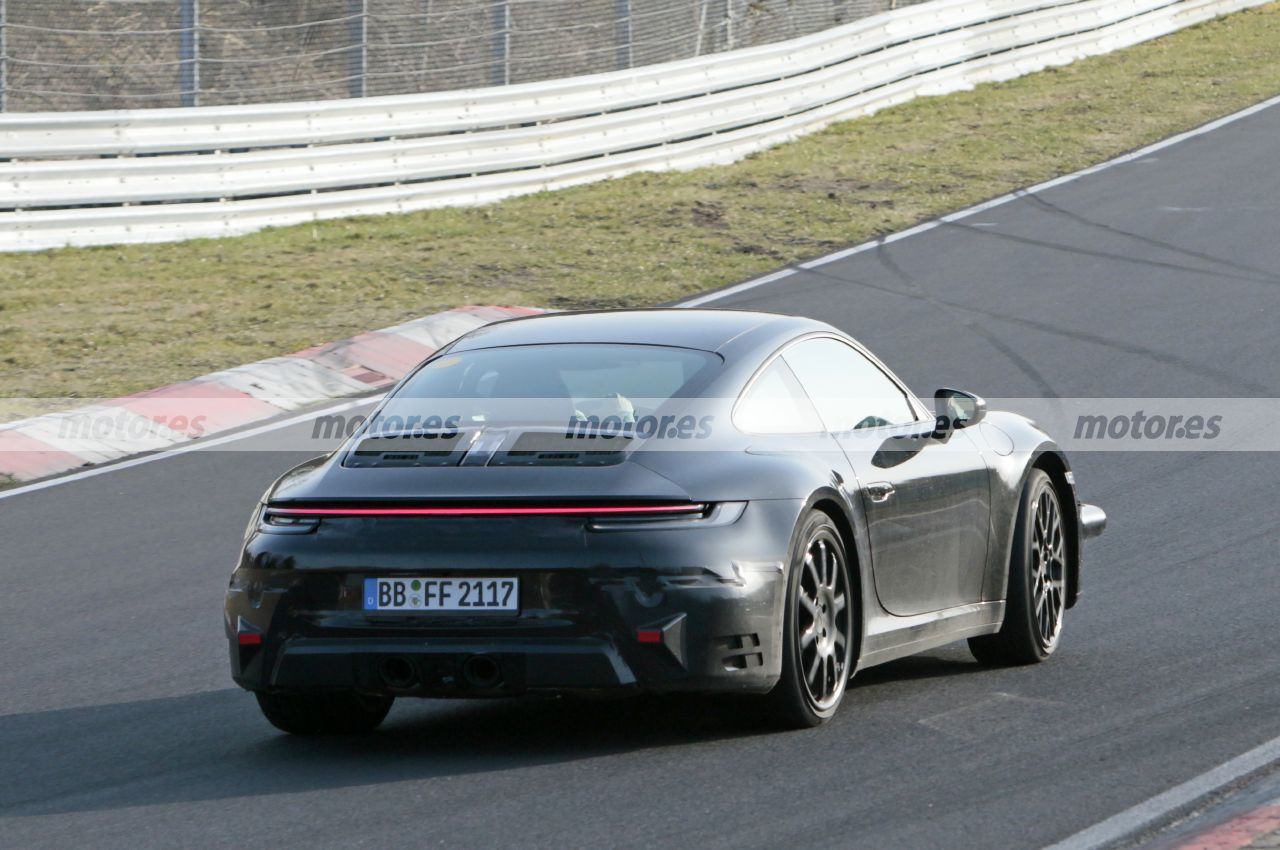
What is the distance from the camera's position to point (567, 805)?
5.35 m

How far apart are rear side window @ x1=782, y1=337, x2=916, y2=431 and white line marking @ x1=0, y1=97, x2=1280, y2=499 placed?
19.1ft

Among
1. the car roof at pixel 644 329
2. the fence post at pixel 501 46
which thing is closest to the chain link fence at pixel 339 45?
the fence post at pixel 501 46

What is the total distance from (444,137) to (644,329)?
1508 centimetres

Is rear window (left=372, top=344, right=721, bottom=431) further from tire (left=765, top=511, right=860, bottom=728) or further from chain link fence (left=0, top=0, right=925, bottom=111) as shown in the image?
chain link fence (left=0, top=0, right=925, bottom=111)

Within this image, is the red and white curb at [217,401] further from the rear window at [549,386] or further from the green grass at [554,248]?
the rear window at [549,386]

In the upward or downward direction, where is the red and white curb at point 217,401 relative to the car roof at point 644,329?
downward

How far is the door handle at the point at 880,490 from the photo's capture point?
6559mm

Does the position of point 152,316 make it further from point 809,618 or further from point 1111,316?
point 809,618

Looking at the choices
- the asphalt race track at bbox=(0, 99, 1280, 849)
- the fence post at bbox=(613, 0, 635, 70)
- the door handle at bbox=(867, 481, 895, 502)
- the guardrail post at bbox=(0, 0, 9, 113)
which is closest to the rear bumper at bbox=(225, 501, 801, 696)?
the asphalt race track at bbox=(0, 99, 1280, 849)

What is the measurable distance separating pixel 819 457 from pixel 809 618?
55cm

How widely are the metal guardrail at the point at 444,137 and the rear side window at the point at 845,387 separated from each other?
12496 millimetres

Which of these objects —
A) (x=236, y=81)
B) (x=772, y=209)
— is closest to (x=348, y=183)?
(x=236, y=81)

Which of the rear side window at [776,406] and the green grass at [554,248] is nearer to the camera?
the rear side window at [776,406]

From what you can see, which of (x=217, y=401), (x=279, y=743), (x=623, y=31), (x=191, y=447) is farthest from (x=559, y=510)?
(x=623, y=31)
